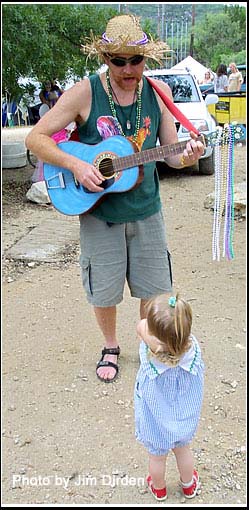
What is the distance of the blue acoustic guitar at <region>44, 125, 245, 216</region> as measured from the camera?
2525 mm

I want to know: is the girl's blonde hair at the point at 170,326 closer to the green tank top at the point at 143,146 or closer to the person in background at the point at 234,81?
the green tank top at the point at 143,146

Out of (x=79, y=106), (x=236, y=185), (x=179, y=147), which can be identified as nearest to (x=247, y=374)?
(x=179, y=147)

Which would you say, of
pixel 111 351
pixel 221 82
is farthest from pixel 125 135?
pixel 221 82

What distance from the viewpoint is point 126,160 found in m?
2.58

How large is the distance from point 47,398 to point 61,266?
5.99 ft

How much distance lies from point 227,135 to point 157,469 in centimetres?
141

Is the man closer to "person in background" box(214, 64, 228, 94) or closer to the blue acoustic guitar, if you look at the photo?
the blue acoustic guitar

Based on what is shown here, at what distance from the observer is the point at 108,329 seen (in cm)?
297

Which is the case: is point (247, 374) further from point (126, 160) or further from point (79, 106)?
point (79, 106)

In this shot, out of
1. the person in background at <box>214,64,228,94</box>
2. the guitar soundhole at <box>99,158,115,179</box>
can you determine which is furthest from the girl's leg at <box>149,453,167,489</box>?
the person in background at <box>214,64,228,94</box>

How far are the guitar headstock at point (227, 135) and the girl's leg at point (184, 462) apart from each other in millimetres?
1285

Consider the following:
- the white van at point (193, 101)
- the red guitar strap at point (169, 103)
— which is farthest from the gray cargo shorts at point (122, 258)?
the white van at point (193, 101)

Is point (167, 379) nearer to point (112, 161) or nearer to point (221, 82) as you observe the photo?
point (112, 161)

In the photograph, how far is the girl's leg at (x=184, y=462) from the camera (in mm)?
2059
